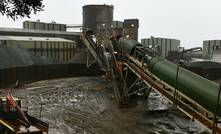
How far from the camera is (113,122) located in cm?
1966

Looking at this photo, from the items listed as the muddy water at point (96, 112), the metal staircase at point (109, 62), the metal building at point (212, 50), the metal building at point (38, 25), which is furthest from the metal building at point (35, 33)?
the metal building at point (212, 50)

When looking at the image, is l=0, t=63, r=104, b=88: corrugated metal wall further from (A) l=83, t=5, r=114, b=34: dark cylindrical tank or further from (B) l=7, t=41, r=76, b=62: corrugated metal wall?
(A) l=83, t=5, r=114, b=34: dark cylindrical tank

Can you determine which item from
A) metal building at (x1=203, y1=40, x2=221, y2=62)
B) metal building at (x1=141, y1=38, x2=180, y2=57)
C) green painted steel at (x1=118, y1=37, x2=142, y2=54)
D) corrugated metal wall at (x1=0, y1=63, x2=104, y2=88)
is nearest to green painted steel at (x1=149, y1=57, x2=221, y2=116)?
green painted steel at (x1=118, y1=37, x2=142, y2=54)

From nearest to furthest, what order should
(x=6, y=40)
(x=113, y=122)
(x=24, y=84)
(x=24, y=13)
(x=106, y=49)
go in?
(x=24, y=13), (x=113, y=122), (x=106, y=49), (x=24, y=84), (x=6, y=40)

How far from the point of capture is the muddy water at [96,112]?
60.3 ft

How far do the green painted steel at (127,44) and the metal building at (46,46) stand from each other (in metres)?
16.2

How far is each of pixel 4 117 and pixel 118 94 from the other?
10.6 metres

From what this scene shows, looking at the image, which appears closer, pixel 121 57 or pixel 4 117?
pixel 4 117

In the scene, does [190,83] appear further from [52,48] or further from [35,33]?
[35,33]

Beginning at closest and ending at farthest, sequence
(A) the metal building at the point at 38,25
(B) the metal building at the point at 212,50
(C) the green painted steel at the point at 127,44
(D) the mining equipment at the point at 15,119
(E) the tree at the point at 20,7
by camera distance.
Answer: (E) the tree at the point at 20,7 → (D) the mining equipment at the point at 15,119 → (C) the green painted steel at the point at 127,44 → (B) the metal building at the point at 212,50 → (A) the metal building at the point at 38,25

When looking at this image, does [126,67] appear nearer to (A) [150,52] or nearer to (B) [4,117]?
(A) [150,52]

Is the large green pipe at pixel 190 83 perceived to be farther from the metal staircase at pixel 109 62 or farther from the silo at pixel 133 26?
the silo at pixel 133 26

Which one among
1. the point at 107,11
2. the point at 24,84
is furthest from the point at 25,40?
the point at 107,11

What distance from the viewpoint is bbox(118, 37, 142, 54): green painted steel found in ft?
76.6
